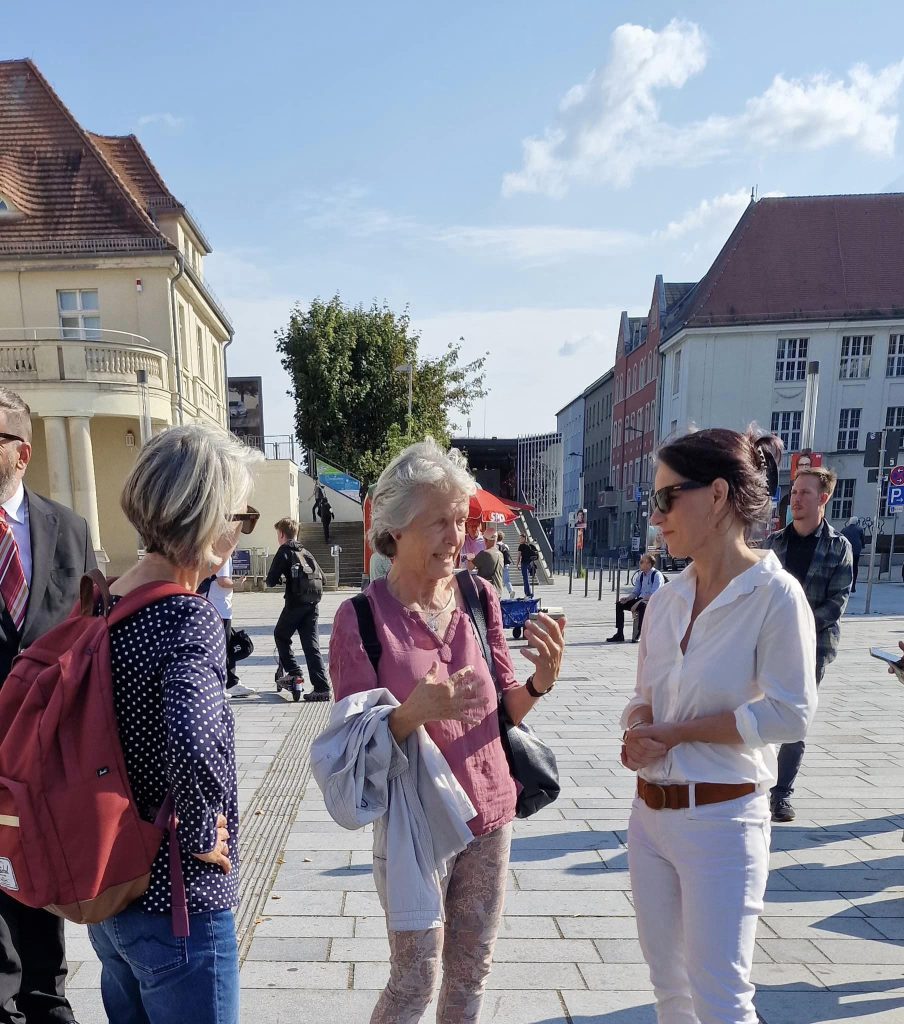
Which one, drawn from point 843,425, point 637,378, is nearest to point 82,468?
point 843,425

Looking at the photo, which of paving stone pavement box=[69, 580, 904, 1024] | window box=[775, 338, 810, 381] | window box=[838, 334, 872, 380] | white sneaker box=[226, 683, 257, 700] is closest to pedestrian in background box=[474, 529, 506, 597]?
white sneaker box=[226, 683, 257, 700]

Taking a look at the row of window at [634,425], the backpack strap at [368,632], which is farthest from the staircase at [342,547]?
the row of window at [634,425]

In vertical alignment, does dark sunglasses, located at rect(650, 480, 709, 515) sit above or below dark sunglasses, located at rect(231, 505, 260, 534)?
above

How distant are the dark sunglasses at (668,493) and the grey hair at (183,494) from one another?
1.15m

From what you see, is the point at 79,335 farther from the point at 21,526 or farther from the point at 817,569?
the point at 817,569

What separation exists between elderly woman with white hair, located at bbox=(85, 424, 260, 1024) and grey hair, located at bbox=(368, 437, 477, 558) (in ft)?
1.60

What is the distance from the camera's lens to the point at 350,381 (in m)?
29.4

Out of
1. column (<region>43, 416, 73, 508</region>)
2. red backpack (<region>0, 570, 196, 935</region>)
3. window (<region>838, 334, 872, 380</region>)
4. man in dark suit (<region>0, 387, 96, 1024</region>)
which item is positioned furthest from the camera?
window (<region>838, 334, 872, 380</region>)

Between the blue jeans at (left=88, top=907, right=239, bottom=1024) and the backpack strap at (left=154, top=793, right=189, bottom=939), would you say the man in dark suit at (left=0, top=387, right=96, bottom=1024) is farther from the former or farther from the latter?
the backpack strap at (left=154, top=793, right=189, bottom=939)

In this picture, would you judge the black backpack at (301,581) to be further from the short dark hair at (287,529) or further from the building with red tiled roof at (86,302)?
the building with red tiled roof at (86,302)

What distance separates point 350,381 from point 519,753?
28450mm

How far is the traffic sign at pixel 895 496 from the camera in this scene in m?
12.9

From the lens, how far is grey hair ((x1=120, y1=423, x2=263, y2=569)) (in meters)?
1.46

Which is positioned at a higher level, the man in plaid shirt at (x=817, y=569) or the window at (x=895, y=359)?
the window at (x=895, y=359)
